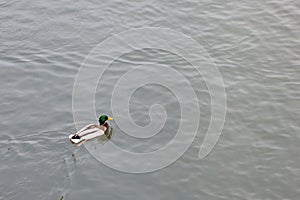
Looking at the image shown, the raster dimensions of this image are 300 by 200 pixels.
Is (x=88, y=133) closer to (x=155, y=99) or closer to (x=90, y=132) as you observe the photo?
(x=90, y=132)

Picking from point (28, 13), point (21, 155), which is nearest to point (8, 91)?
point (21, 155)

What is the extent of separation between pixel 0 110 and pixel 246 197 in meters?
8.75

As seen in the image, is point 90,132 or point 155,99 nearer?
point 90,132

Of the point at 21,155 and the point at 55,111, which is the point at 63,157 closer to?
the point at 21,155

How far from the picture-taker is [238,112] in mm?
16859

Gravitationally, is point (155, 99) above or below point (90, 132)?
above

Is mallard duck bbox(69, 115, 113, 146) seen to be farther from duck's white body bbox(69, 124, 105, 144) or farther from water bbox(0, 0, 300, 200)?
water bbox(0, 0, 300, 200)

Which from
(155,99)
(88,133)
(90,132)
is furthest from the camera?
(155,99)

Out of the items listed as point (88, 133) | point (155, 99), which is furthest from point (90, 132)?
point (155, 99)

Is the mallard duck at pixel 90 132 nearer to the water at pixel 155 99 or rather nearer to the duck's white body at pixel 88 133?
the duck's white body at pixel 88 133

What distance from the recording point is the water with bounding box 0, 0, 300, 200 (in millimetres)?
14211

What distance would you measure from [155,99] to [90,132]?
270 cm

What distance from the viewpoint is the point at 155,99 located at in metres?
17.4

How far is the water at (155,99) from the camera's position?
14211 mm
